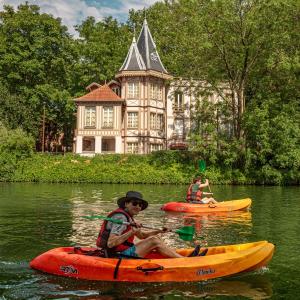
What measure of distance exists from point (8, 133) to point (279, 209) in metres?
31.5

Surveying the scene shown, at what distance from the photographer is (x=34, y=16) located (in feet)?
183

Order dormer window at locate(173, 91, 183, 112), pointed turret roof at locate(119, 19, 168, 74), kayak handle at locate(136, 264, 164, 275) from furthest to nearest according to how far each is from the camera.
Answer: dormer window at locate(173, 91, 183, 112), pointed turret roof at locate(119, 19, 168, 74), kayak handle at locate(136, 264, 164, 275)

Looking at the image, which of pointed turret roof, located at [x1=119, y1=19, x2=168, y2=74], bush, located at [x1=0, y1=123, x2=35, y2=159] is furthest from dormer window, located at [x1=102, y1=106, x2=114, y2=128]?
bush, located at [x1=0, y1=123, x2=35, y2=159]

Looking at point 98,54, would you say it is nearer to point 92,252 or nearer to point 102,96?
point 102,96

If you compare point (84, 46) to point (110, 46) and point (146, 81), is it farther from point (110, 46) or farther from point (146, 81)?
point (146, 81)

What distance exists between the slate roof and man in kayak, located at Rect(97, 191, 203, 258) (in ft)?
136

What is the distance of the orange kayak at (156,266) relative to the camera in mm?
9117

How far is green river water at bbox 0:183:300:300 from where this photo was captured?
8.76 m

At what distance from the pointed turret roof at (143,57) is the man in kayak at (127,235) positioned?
42487 mm

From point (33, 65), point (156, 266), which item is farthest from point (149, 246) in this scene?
point (33, 65)

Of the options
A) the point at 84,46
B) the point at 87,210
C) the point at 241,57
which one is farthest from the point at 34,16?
the point at 87,210

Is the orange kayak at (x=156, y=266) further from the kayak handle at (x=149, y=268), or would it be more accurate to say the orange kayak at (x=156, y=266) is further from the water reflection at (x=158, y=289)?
the water reflection at (x=158, y=289)

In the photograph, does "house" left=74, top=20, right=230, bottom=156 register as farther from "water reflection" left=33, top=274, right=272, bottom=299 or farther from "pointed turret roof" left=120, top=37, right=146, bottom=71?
"water reflection" left=33, top=274, right=272, bottom=299

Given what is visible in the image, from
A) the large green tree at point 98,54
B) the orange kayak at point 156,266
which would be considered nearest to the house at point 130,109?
the large green tree at point 98,54
